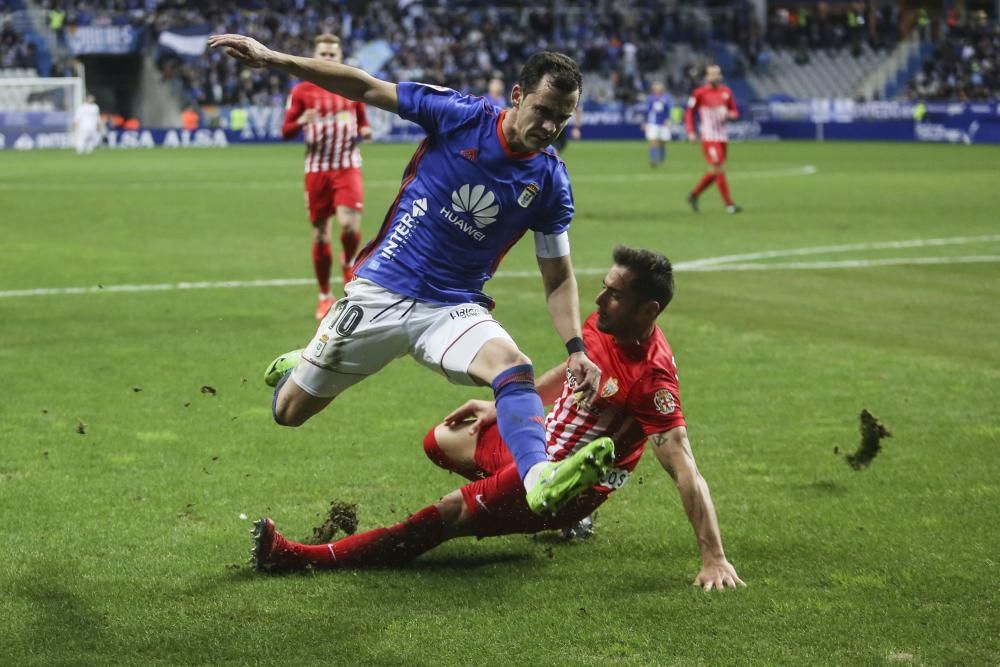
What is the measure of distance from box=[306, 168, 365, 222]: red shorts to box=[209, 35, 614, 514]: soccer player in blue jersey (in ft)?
25.0

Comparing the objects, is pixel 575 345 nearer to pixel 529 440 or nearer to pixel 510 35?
pixel 529 440

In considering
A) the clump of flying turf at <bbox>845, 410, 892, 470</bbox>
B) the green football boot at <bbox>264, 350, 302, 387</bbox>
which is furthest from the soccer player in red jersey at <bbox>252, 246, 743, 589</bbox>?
the clump of flying turf at <bbox>845, 410, 892, 470</bbox>

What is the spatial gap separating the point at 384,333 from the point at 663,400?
3.83 feet

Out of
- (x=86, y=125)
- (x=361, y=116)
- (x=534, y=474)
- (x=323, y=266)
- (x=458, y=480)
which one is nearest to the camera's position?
(x=534, y=474)

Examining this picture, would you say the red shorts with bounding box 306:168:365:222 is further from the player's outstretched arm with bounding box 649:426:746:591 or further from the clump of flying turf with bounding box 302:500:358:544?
the player's outstretched arm with bounding box 649:426:746:591

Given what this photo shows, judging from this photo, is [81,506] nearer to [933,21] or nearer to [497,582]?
[497,582]

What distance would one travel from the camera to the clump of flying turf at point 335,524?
6.05m

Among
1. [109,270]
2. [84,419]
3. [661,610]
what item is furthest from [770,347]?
[109,270]

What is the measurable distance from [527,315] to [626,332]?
710 centimetres

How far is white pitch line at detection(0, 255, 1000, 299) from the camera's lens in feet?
46.7

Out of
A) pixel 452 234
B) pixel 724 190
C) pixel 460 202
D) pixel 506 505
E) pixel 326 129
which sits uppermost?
pixel 326 129

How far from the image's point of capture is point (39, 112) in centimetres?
4722

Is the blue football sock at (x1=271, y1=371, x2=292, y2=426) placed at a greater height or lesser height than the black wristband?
lesser

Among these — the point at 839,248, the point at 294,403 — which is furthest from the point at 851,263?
the point at 294,403
